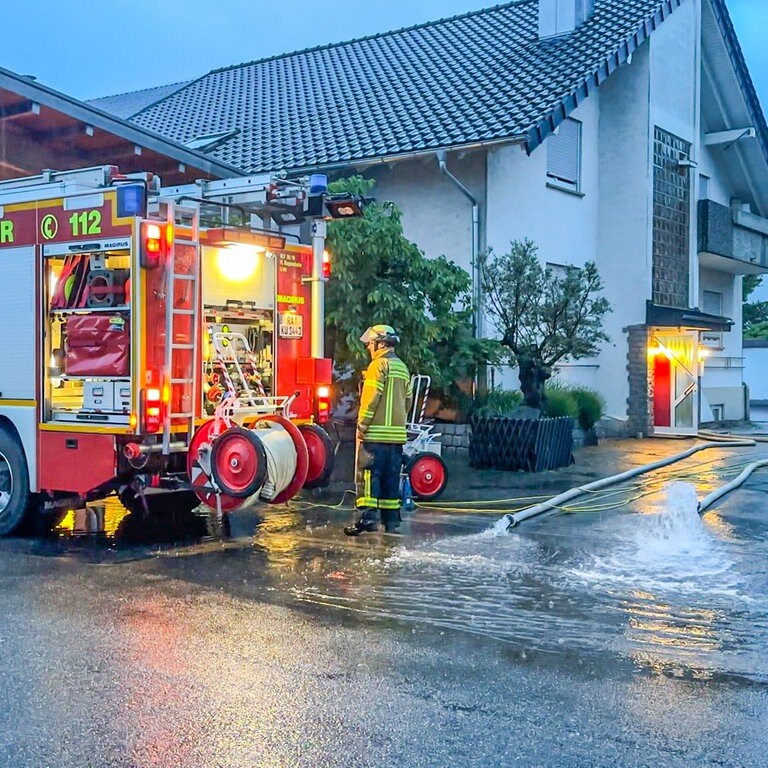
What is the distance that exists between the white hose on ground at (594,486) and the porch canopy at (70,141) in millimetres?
6495

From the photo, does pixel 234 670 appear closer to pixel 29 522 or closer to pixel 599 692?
pixel 599 692

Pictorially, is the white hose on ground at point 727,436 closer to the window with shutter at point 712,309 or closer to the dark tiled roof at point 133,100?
the window with shutter at point 712,309

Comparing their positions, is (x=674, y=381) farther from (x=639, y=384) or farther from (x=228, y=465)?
(x=228, y=465)

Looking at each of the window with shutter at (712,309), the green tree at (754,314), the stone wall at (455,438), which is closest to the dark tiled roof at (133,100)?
the window with shutter at (712,309)

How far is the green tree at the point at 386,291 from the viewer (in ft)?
42.0

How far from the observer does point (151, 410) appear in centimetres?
803

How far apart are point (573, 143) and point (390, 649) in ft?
47.2

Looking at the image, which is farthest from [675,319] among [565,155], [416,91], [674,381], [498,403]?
[416,91]

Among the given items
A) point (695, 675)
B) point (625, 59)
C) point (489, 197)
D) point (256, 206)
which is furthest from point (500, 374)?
point (695, 675)

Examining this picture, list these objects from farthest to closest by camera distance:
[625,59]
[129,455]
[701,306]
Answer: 1. [701,306]
2. [625,59]
3. [129,455]

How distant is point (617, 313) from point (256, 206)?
1099cm

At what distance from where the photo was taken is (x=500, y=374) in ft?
53.7

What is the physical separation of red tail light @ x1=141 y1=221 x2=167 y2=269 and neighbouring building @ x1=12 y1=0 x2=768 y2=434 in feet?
26.3

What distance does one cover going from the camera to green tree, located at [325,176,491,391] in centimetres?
1280
